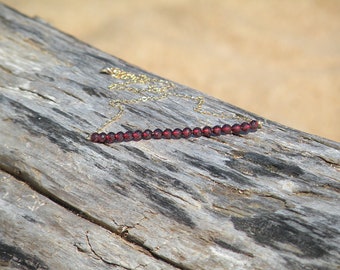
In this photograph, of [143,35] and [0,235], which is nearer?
[0,235]

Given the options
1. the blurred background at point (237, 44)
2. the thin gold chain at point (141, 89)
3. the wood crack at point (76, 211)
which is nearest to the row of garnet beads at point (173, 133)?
the thin gold chain at point (141, 89)

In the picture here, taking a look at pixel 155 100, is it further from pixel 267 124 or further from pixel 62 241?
pixel 62 241

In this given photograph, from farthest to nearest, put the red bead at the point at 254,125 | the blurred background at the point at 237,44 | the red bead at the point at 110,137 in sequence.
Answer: the blurred background at the point at 237,44, the red bead at the point at 254,125, the red bead at the point at 110,137

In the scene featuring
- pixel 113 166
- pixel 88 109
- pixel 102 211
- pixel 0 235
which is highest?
pixel 88 109

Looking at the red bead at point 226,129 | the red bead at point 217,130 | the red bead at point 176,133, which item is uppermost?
the red bead at point 226,129

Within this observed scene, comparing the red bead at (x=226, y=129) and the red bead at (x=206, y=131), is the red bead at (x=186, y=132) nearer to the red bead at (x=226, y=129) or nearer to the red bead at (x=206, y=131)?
the red bead at (x=206, y=131)

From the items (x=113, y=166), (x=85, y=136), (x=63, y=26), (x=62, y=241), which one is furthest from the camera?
(x=63, y=26)

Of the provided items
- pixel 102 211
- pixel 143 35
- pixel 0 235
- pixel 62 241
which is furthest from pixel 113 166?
pixel 143 35
